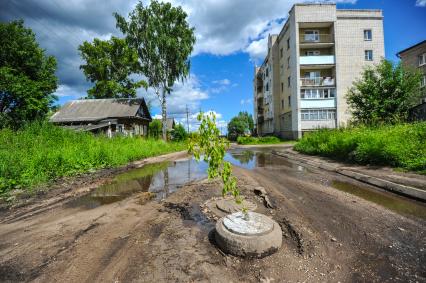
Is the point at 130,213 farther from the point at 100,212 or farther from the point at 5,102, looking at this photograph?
the point at 5,102

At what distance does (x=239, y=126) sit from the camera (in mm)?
56281

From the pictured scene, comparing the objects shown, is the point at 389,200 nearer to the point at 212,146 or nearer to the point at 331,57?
the point at 212,146

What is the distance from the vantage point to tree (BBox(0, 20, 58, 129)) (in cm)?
2250

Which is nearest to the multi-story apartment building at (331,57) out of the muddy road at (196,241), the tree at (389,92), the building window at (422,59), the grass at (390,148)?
the building window at (422,59)

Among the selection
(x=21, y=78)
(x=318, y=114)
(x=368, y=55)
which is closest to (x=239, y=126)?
(x=318, y=114)

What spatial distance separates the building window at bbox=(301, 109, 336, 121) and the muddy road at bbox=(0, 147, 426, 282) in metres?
26.0

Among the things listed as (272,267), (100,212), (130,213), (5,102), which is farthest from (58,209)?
(5,102)

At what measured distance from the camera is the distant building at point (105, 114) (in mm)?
29297

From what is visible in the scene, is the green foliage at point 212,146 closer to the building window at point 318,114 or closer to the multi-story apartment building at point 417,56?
the building window at point 318,114

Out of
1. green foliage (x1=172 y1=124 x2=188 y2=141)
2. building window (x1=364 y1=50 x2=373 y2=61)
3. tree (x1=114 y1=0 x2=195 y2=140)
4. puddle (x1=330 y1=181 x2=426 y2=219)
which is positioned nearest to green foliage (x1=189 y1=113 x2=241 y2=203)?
puddle (x1=330 y1=181 x2=426 y2=219)

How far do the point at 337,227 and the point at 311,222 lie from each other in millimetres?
382

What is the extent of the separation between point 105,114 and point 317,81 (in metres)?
27.8

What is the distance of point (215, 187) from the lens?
252 inches

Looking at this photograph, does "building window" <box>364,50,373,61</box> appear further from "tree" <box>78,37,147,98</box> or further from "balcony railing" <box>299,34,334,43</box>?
"tree" <box>78,37,147,98</box>
